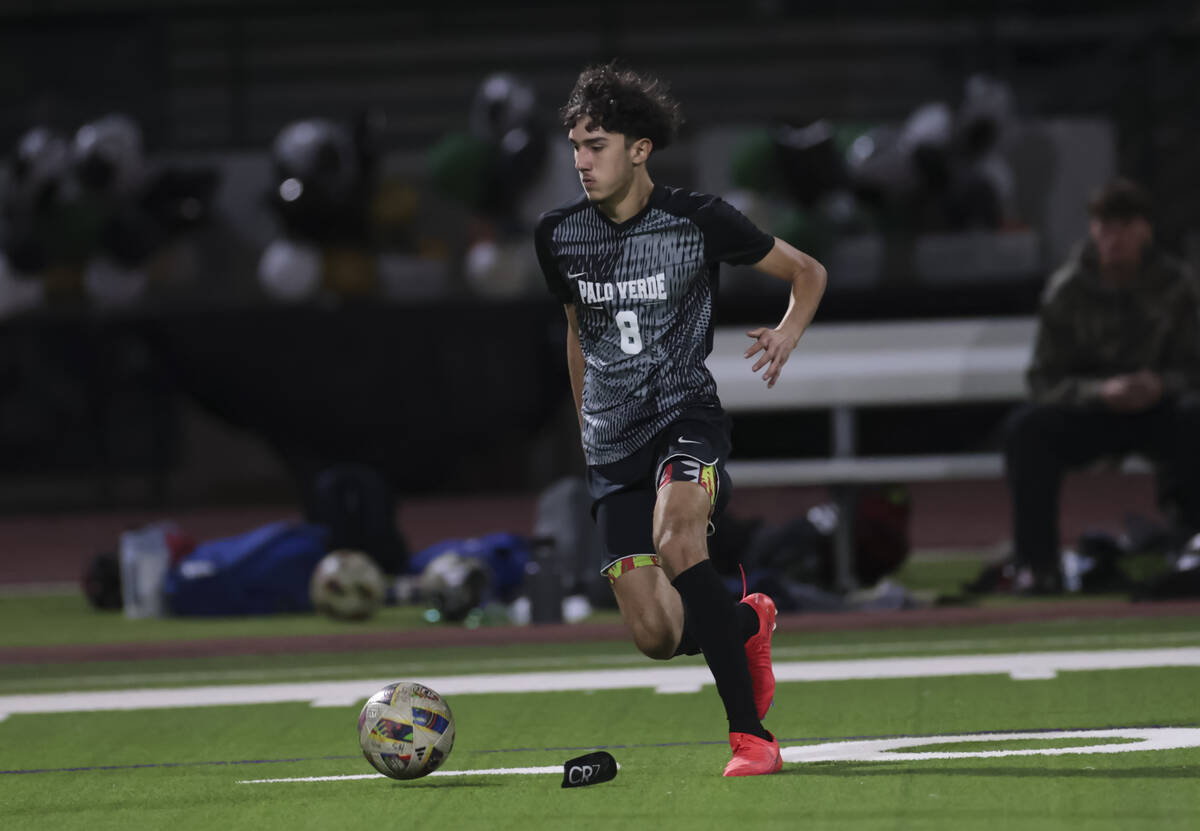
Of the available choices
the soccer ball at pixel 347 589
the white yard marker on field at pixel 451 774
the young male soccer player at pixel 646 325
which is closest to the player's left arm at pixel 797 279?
the young male soccer player at pixel 646 325

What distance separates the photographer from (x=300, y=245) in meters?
13.1

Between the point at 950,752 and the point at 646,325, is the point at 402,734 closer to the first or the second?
the point at 646,325

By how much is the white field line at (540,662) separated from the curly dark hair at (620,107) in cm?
283

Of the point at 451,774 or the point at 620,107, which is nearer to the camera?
the point at 620,107

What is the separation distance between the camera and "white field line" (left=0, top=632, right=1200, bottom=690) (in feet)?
22.4

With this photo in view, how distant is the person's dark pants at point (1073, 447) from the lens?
782 centimetres

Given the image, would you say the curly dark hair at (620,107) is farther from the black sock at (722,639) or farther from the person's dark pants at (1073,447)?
the person's dark pants at (1073,447)

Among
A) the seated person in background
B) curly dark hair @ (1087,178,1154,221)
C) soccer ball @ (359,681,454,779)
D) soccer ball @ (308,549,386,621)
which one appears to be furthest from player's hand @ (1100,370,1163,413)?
soccer ball @ (359,681,454,779)

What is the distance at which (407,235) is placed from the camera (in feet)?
46.7

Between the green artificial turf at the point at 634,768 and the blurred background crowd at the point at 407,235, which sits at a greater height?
the blurred background crowd at the point at 407,235

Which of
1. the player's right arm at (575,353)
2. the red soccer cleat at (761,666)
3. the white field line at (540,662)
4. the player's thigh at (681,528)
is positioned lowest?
the white field line at (540,662)

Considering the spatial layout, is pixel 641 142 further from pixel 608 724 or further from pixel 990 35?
pixel 990 35

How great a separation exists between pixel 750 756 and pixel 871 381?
15.5ft

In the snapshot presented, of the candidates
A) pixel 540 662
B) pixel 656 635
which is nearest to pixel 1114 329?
pixel 540 662
